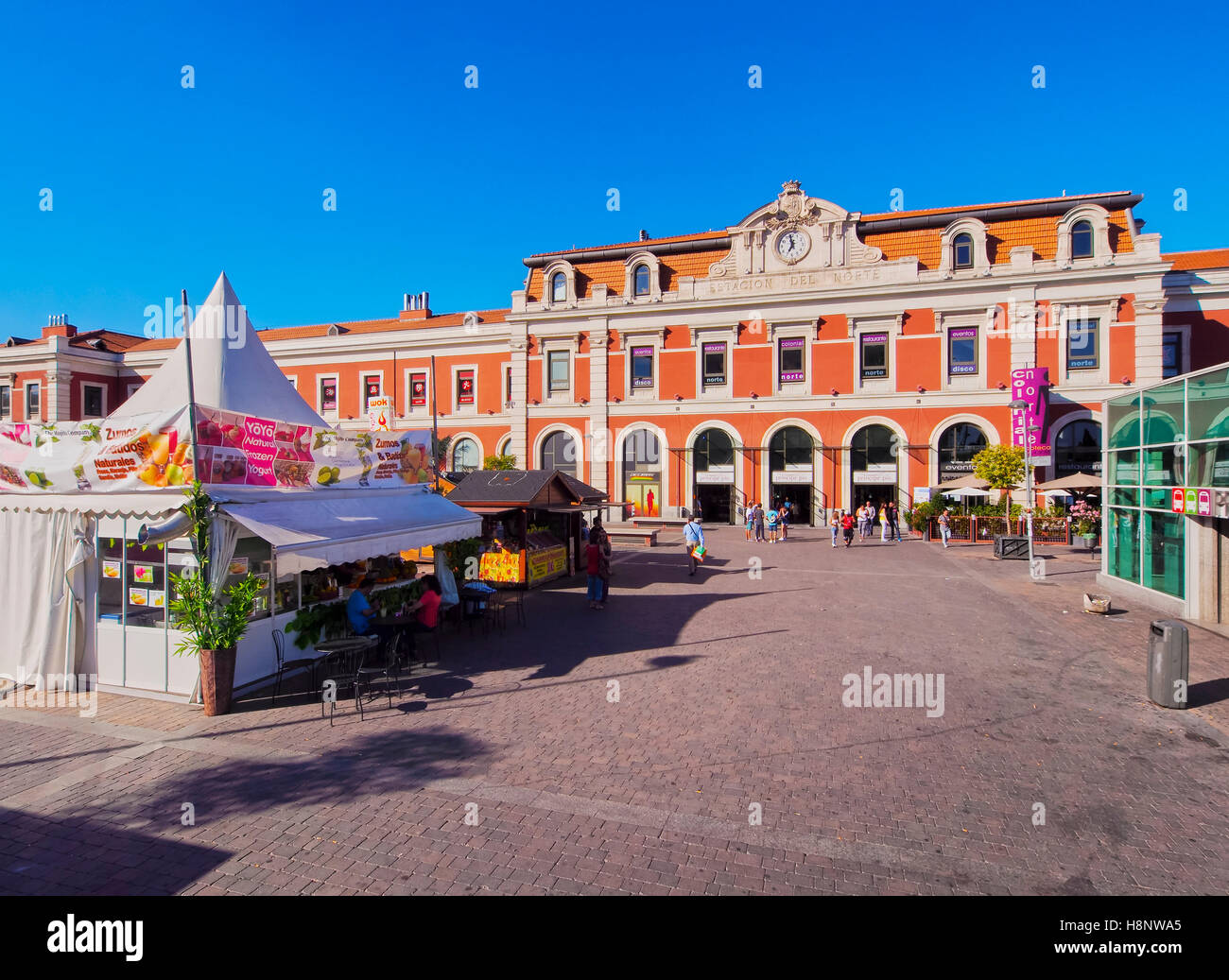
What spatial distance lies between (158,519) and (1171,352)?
130 ft

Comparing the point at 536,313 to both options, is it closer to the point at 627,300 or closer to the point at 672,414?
the point at 627,300

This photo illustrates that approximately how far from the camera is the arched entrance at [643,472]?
118 feet

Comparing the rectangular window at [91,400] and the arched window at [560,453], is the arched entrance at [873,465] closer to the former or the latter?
the arched window at [560,453]

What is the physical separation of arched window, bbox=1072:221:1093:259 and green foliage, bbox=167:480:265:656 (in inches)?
1395

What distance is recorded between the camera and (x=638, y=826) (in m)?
5.28

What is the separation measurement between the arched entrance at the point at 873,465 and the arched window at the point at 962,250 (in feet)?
27.1

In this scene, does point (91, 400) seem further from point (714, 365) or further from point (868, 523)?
point (868, 523)

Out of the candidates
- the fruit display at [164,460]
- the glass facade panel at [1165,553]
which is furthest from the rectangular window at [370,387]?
the glass facade panel at [1165,553]

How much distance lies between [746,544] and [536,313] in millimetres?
18799

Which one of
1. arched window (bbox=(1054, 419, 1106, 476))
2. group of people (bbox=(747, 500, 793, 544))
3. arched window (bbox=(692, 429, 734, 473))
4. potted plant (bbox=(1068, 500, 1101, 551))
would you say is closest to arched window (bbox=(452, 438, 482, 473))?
arched window (bbox=(692, 429, 734, 473))

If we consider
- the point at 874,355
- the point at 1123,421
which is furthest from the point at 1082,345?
the point at 1123,421

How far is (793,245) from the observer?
33.7m

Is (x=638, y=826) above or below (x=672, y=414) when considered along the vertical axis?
below
